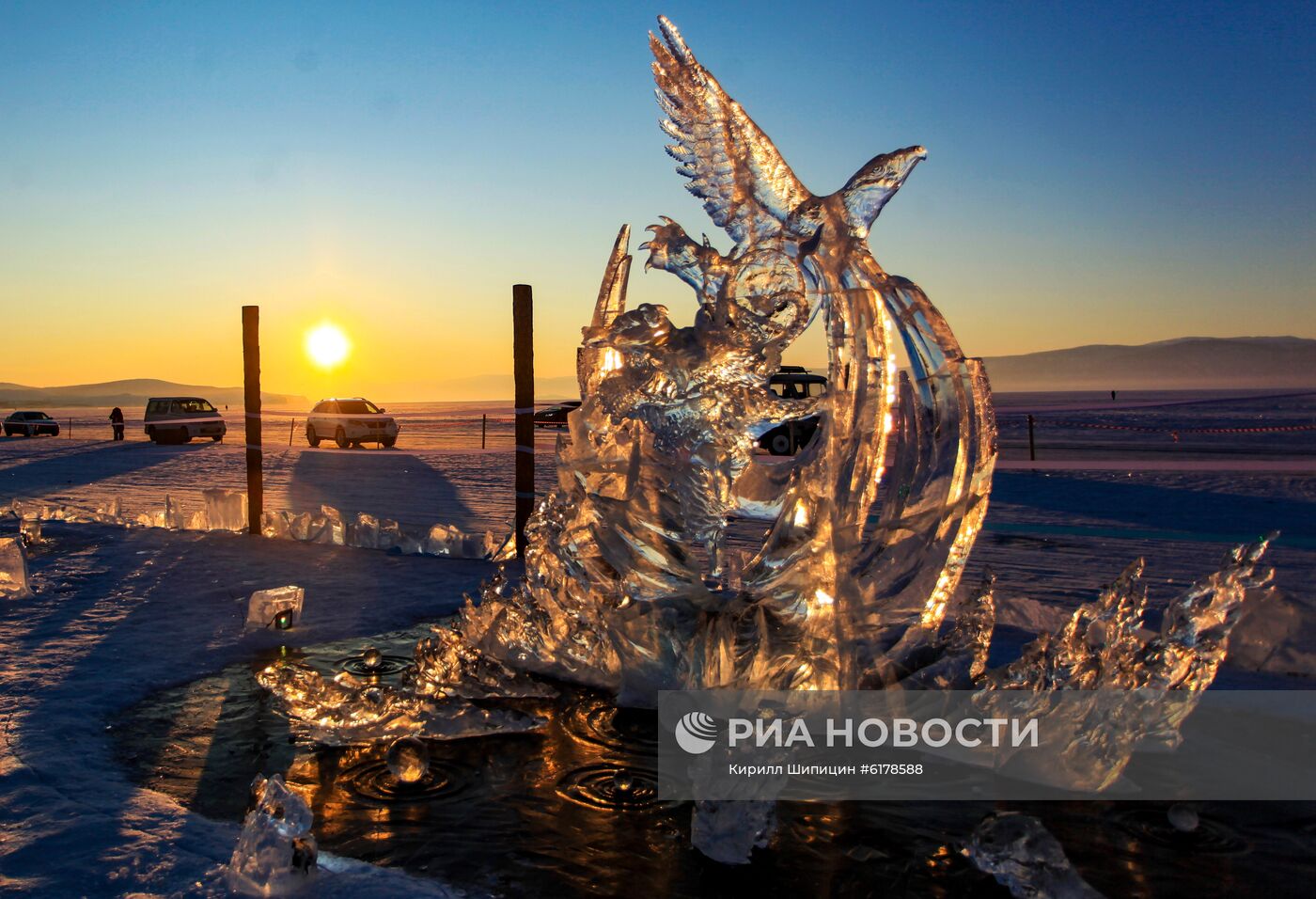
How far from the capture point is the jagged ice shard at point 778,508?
424 cm

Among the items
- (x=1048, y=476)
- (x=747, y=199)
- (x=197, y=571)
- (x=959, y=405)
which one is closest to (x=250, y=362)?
(x=197, y=571)

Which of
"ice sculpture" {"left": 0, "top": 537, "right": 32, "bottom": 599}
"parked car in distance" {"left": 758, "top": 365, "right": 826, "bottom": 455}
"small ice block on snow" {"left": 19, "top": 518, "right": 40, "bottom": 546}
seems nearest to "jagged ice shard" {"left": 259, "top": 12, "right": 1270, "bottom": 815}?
"ice sculpture" {"left": 0, "top": 537, "right": 32, "bottom": 599}

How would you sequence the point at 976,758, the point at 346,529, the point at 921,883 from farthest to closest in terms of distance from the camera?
1. the point at 346,529
2. the point at 976,758
3. the point at 921,883

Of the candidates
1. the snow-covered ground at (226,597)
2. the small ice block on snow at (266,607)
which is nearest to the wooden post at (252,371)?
the snow-covered ground at (226,597)

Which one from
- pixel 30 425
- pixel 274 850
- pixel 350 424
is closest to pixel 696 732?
pixel 274 850

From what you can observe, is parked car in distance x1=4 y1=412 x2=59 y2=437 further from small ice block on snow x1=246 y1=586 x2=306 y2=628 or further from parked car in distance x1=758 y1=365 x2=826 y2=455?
small ice block on snow x1=246 y1=586 x2=306 y2=628

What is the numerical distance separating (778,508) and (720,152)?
5.78 ft

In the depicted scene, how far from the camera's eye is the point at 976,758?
4.07m

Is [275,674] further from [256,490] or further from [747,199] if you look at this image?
[256,490]

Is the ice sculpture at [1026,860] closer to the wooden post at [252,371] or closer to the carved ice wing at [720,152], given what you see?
the carved ice wing at [720,152]

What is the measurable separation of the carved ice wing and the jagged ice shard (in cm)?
1

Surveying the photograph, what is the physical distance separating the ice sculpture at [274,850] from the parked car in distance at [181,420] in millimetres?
A: 27966

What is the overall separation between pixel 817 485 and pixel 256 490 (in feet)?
24.4

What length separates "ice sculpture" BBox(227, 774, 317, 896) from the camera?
2865 mm
